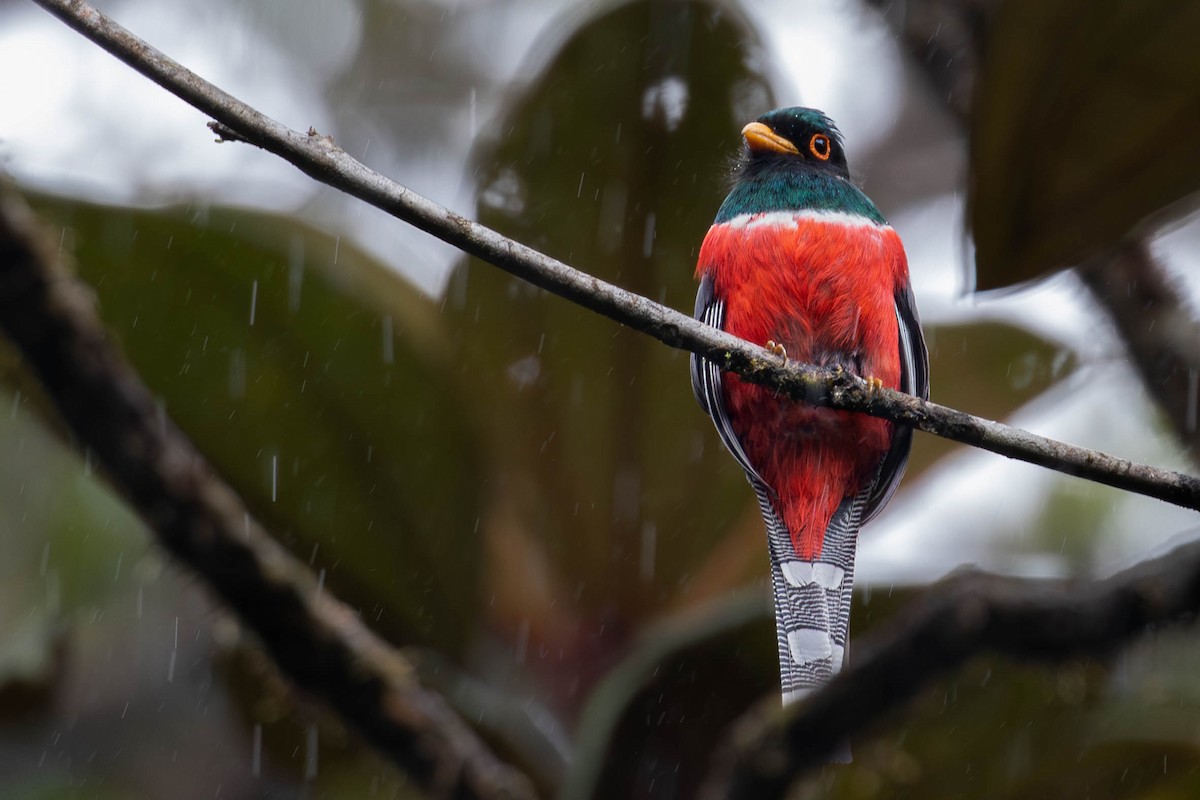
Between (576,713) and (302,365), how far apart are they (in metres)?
0.58

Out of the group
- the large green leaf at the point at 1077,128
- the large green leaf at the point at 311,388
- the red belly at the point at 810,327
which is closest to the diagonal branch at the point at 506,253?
the large green leaf at the point at 1077,128

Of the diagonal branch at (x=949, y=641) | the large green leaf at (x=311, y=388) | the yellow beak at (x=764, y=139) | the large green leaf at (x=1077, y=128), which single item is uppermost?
the yellow beak at (x=764, y=139)

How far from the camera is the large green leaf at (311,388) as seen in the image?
4.78 feet

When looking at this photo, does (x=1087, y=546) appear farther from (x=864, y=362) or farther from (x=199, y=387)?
(x=199, y=387)

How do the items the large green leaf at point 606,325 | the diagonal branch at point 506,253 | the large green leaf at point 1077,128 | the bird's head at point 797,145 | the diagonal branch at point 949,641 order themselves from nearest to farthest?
the diagonal branch at point 506,253, the large green leaf at point 1077,128, the diagonal branch at point 949,641, the large green leaf at point 606,325, the bird's head at point 797,145

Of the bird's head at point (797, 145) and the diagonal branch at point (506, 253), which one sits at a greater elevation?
the bird's head at point (797, 145)

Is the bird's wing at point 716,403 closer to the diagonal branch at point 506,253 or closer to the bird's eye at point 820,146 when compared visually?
the diagonal branch at point 506,253

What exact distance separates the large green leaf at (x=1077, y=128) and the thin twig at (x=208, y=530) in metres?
0.85

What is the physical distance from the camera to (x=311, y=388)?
1.51 m

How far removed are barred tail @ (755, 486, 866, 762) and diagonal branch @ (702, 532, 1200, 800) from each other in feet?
0.16

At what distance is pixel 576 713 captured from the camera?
1477mm

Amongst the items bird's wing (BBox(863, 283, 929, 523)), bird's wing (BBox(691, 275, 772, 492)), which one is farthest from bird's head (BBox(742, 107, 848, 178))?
bird's wing (BBox(691, 275, 772, 492))

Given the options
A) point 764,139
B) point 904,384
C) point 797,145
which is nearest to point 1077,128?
point 904,384

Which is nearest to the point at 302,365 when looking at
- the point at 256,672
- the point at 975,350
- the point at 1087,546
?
the point at 256,672
